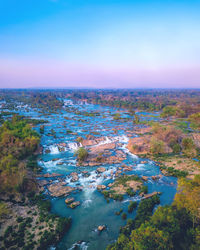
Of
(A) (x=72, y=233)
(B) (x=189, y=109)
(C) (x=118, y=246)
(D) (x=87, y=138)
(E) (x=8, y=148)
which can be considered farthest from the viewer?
(B) (x=189, y=109)

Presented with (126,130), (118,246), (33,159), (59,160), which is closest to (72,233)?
(118,246)

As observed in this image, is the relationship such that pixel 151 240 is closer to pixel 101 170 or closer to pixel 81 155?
pixel 101 170

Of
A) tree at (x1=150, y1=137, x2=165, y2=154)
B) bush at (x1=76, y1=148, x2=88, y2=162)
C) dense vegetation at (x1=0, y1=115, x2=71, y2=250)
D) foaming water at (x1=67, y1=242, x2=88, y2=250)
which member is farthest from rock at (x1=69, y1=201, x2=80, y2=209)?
tree at (x1=150, y1=137, x2=165, y2=154)

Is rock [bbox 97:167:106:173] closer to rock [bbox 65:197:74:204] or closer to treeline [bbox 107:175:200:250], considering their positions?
rock [bbox 65:197:74:204]

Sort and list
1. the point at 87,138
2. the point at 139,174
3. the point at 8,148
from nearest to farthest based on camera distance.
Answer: the point at 139,174, the point at 8,148, the point at 87,138

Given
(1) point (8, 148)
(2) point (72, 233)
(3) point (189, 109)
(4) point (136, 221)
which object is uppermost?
(3) point (189, 109)

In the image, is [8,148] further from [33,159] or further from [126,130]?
[126,130]

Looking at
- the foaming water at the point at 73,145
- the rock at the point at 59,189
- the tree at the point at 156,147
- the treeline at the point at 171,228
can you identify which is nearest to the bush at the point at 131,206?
the treeline at the point at 171,228

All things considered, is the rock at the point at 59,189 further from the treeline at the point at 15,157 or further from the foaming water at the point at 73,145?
the foaming water at the point at 73,145
